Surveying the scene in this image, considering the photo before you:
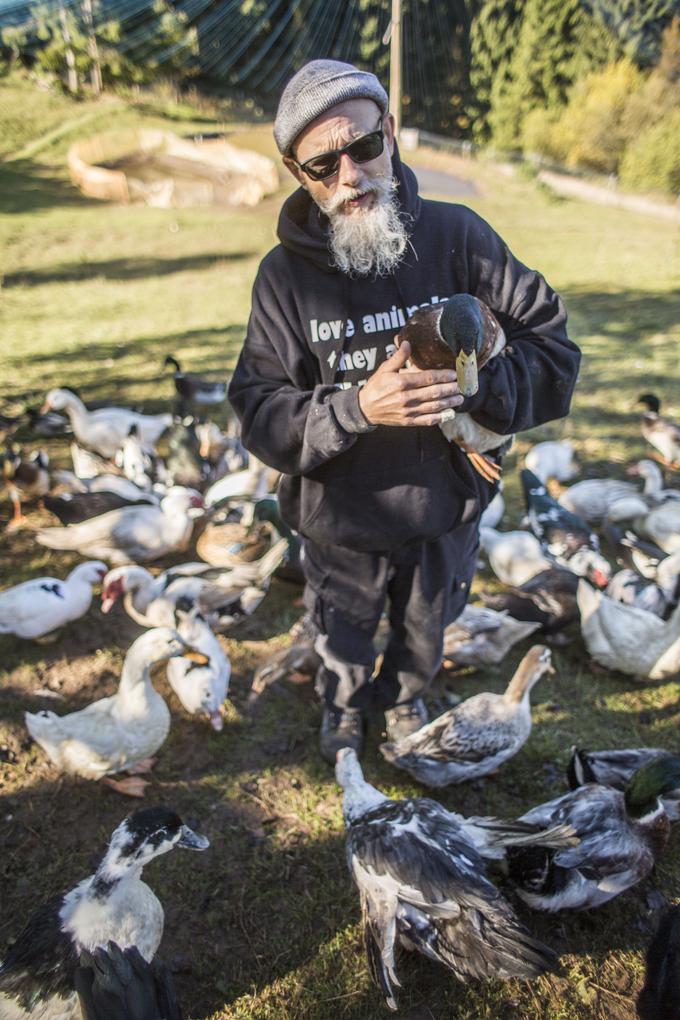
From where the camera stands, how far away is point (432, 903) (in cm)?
226

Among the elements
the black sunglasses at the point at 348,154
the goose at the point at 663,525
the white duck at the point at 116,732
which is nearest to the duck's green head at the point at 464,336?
the black sunglasses at the point at 348,154

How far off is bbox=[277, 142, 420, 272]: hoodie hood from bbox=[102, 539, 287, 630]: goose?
93.1 inches

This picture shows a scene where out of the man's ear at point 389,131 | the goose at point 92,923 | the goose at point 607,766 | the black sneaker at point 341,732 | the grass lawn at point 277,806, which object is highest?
the man's ear at point 389,131

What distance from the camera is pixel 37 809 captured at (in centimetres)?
307

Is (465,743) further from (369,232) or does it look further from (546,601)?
(369,232)

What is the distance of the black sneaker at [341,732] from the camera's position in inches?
127

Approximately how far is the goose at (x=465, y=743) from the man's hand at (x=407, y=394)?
5.41 feet

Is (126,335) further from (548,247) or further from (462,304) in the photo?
(548,247)

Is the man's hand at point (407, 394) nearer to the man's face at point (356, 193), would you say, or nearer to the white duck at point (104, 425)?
the man's face at point (356, 193)

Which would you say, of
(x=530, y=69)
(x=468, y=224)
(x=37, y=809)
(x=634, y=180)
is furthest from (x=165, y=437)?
(x=634, y=180)

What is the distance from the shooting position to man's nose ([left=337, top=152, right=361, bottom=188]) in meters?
2.17

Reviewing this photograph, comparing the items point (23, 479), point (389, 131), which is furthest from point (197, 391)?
point (389, 131)

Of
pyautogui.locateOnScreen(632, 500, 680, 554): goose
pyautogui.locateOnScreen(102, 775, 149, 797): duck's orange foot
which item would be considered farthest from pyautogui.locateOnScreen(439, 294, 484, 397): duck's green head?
pyautogui.locateOnScreen(632, 500, 680, 554): goose

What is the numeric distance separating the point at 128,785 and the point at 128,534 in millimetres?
1996
